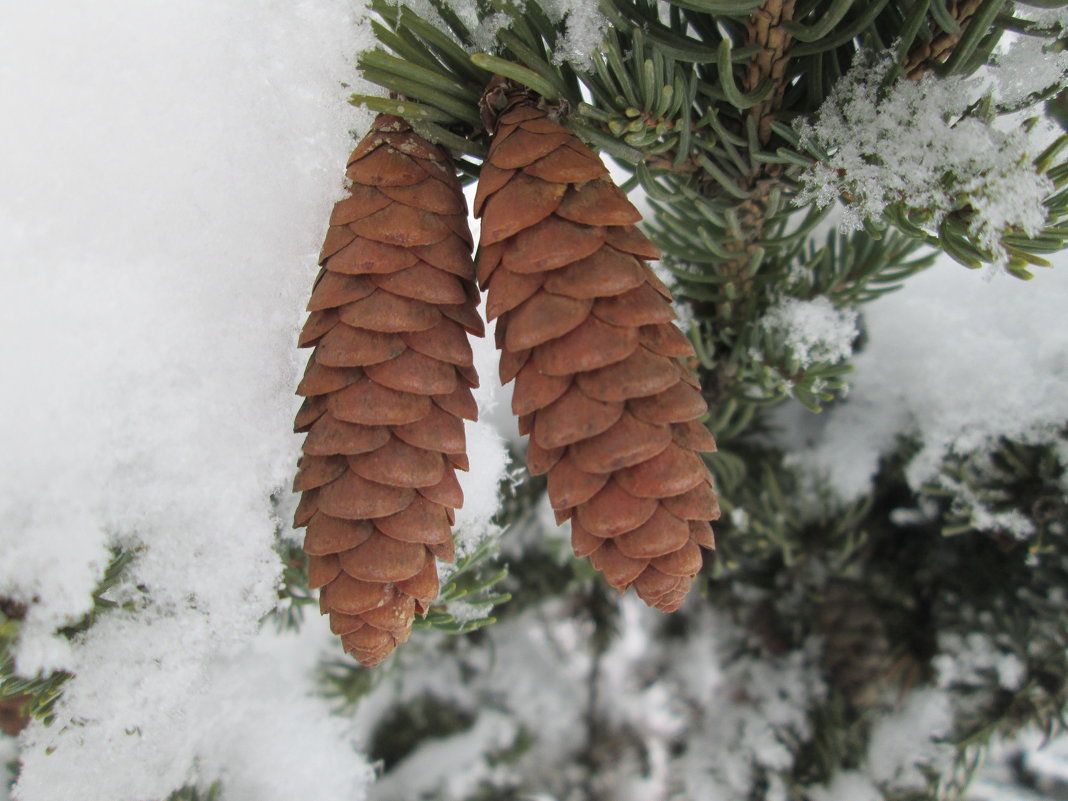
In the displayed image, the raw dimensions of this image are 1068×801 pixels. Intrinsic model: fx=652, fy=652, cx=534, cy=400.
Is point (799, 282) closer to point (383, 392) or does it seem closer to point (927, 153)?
point (927, 153)

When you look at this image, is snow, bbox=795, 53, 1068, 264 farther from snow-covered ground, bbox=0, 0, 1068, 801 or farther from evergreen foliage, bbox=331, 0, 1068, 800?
snow-covered ground, bbox=0, 0, 1068, 801

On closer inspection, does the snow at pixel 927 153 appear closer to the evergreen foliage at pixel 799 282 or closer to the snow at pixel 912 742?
the evergreen foliage at pixel 799 282

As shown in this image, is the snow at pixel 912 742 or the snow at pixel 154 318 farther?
the snow at pixel 912 742

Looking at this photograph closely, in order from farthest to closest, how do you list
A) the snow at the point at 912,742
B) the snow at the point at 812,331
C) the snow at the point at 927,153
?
the snow at the point at 912,742 → the snow at the point at 812,331 → the snow at the point at 927,153

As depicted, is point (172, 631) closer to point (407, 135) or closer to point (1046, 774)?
point (407, 135)

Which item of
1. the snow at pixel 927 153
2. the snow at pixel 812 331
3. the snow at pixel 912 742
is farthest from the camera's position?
the snow at pixel 912 742

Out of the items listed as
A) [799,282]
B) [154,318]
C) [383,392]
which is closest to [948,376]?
[799,282]

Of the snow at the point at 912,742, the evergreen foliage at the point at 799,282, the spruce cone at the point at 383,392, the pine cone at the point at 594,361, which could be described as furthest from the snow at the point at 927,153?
the snow at the point at 912,742
